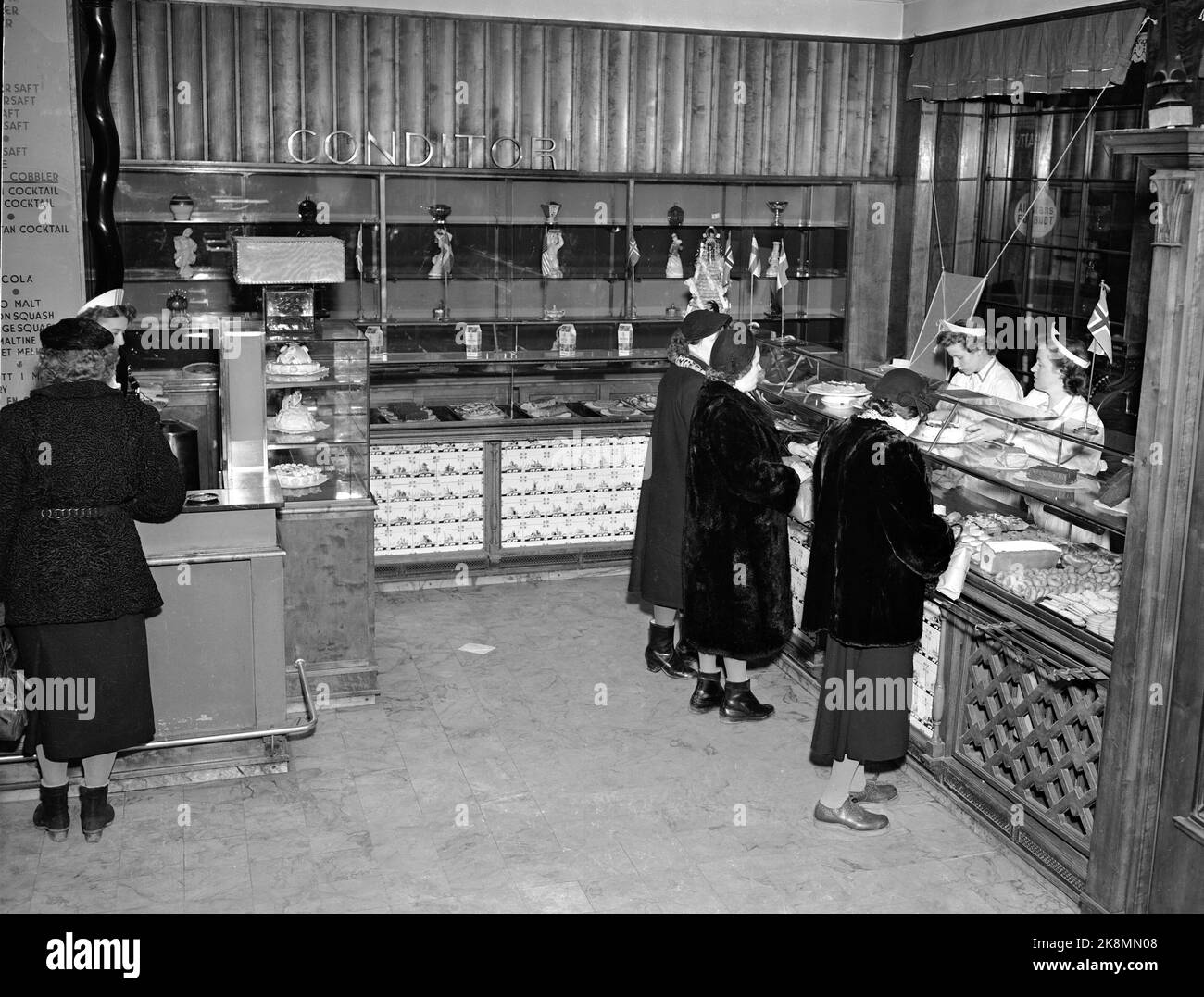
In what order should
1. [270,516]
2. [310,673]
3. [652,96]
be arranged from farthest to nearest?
[652,96], [310,673], [270,516]

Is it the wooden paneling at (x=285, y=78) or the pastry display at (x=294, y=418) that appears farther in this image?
the wooden paneling at (x=285, y=78)

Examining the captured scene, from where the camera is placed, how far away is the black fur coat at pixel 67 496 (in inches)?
172

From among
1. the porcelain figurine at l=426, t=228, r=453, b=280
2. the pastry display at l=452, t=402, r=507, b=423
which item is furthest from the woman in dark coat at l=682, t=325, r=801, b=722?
the porcelain figurine at l=426, t=228, r=453, b=280

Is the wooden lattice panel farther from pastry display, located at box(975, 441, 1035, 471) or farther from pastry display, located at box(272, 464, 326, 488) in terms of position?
pastry display, located at box(272, 464, 326, 488)

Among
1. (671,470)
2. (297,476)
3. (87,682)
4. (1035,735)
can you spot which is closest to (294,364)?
(297,476)

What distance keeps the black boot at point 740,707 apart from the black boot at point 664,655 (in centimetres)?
49

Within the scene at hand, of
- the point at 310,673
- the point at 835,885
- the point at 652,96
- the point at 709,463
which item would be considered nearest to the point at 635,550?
the point at 709,463

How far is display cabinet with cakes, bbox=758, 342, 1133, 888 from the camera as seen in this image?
4.42m

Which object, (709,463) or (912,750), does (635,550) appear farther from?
(912,750)

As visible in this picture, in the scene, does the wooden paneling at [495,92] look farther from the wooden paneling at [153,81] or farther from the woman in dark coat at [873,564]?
the woman in dark coat at [873,564]

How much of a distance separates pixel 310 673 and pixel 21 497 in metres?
1.92

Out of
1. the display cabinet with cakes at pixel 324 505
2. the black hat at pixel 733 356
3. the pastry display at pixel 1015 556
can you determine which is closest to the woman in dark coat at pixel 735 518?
the black hat at pixel 733 356

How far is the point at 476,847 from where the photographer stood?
187 inches

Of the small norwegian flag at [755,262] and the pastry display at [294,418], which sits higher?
the small norwegian flag at [755,262]
